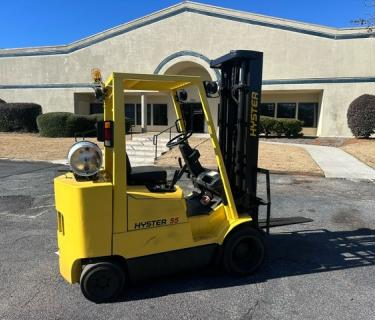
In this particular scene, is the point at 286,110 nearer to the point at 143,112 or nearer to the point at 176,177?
the point at 143,112

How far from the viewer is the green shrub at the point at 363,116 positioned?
751 inches

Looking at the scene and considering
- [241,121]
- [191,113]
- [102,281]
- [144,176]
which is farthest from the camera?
[191,113]

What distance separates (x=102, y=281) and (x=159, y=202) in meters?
0.95

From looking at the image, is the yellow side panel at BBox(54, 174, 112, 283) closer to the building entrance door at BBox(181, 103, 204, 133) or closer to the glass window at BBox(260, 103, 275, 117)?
the building entrance door at BBox(181, 103, 204, 133)

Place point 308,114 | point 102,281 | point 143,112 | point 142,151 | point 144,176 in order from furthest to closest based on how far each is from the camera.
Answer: point 143,112 → point 308,114 → point 142,151 → point 144,176 → point 102,281

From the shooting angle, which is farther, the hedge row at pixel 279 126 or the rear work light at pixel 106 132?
the hedge row at pixel 279 126

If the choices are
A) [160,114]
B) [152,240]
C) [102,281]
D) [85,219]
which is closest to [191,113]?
[152,240]

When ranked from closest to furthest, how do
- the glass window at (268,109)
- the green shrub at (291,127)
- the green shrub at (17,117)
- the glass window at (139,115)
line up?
the green shrub at (291,127), the green shrub at (17,117), the glass window at (268,109), the glass window at (139,115)

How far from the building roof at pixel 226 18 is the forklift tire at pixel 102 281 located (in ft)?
73.3

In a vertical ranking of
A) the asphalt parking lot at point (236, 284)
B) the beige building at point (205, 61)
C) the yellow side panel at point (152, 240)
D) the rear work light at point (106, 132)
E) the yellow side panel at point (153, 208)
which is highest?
the beige building at point (205, 61)

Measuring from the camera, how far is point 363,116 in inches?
758

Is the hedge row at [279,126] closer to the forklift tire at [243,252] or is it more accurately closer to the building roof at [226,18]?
the building roof at [226,18]

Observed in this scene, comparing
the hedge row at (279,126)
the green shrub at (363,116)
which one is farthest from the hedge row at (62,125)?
the green shrub at (363,116)

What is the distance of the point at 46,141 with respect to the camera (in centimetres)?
1862
